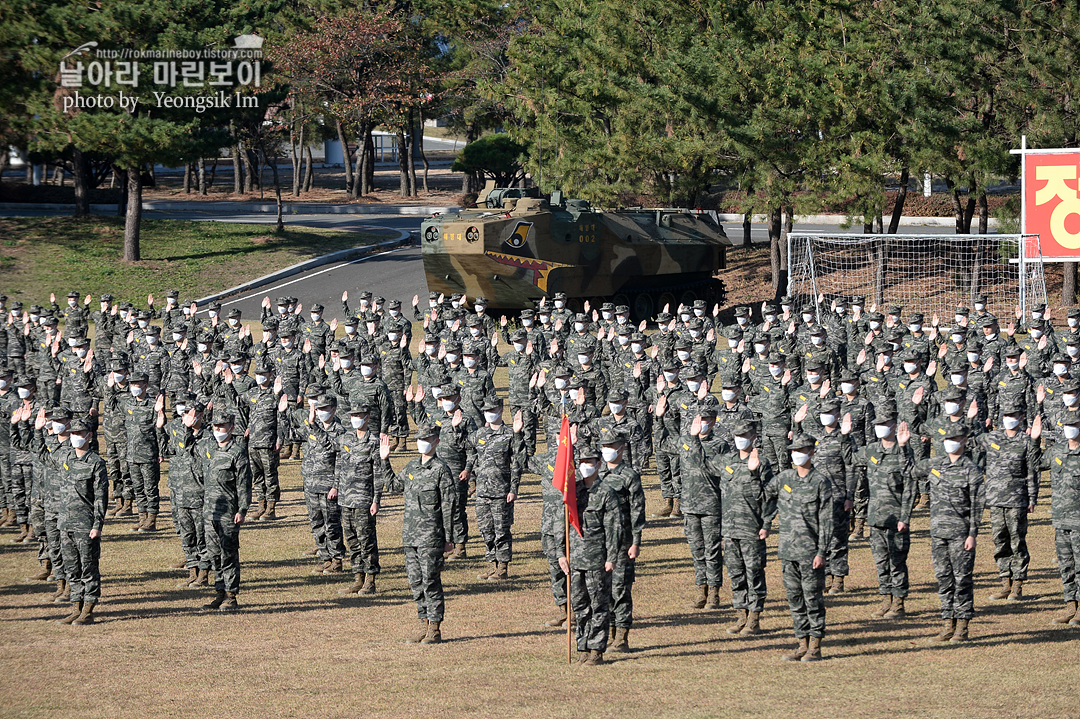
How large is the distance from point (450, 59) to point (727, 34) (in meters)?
29.2

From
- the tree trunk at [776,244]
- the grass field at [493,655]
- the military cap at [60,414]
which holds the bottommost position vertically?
the grass field at [493,655]

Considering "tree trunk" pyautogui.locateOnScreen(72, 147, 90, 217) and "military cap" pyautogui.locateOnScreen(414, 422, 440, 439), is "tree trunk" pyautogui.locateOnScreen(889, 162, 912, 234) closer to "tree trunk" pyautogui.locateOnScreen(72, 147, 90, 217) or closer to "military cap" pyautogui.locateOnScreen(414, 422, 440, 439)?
"military cap" pyautogui.locateOnScreen(414, 422, 440, 439)

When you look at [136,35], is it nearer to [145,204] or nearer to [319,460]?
[145,204]

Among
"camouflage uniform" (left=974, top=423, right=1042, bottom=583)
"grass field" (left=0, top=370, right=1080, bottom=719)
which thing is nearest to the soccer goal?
"camouflage uniform" (left=974, top=423, right=1042, bottom=583)

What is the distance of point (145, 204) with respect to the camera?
60.9 metres

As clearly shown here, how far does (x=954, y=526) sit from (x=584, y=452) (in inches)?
130

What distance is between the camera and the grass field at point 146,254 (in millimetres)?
39750

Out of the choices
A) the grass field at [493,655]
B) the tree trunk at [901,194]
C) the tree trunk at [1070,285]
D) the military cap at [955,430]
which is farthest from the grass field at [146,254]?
the military cap at [955,430]

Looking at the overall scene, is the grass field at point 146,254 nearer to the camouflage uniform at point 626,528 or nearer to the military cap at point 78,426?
the military cap at point 78,426

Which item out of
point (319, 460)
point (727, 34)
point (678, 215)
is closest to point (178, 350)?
A: point (319, 460)

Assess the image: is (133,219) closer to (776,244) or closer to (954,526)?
(776,244)

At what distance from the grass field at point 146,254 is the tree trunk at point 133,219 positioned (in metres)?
0.39

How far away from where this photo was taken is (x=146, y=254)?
43.1 metres

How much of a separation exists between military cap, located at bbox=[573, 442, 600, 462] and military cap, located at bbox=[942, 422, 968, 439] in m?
3.20
